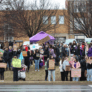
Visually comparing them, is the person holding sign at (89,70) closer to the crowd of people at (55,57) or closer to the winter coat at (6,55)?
the crowd of people at (55,57)

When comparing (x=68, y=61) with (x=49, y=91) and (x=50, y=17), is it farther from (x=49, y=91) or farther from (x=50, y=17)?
(x=50, y=17)

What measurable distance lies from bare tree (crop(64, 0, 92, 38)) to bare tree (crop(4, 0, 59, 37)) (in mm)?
2685

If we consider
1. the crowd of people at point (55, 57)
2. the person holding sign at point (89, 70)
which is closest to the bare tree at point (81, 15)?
the crowd of people at point (55, 57)

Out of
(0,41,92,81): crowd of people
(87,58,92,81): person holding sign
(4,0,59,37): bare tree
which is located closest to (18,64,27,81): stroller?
(0,41,92,81): crowd of people

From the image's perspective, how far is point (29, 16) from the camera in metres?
31.0

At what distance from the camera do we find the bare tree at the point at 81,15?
30172 millimetres

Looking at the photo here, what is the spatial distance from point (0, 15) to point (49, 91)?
21051mm

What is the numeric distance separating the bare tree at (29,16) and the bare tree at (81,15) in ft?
8.81

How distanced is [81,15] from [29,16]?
6941 millimetres

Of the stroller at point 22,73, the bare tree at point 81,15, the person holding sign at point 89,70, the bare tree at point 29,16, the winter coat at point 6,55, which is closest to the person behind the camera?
the person holding sign at point 89,70

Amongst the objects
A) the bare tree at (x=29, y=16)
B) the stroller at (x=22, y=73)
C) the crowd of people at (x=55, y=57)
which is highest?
the bare tree at (x=29, y=16)

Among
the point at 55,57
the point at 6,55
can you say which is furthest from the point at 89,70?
the point at 6,55

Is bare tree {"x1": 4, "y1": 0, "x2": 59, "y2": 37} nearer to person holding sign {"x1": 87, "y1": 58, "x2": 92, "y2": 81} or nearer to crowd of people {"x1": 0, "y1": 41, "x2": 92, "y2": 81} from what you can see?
crowd of people {"x1": 0, "y1": 41, "x2": 92, "y2": 81}

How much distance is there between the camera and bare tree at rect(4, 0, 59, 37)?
1146 inches
